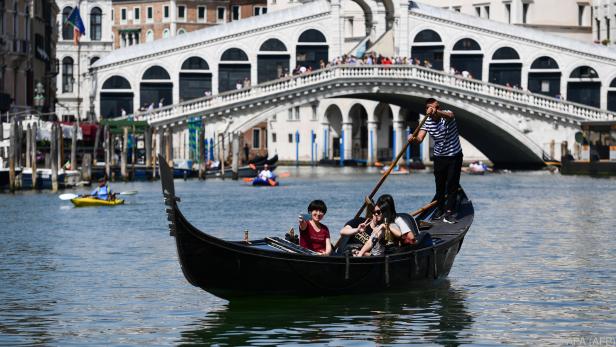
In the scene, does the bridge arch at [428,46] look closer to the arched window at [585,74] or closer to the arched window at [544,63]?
the arched window at [544,63]

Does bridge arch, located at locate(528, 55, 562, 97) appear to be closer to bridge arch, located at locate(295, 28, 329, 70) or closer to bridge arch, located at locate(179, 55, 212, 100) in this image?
bridge arch, located at locate(295, 28, 329, 70)

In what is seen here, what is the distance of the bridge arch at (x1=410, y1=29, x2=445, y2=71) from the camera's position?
57188 millimetres

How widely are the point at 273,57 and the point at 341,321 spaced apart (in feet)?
137

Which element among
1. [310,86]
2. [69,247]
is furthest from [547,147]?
[69,247]

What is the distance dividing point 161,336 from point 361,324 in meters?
1.87

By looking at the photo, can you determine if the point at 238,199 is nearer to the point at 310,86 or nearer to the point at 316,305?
the point at 310,86

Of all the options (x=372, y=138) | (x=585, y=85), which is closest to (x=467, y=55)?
(x=585, y=85)

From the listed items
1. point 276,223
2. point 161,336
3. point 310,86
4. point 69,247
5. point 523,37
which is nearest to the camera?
point 161,336

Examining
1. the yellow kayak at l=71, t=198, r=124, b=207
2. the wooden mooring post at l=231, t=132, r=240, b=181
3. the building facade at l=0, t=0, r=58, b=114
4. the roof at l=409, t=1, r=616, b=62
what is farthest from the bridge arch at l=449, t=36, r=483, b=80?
the yellow kayak at l=71, t=198, r=124, b=207

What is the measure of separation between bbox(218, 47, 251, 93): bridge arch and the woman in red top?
4051 cm

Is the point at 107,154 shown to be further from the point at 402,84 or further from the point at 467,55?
the point at 467,55

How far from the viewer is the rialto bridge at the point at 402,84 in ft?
177

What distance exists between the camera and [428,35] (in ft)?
188

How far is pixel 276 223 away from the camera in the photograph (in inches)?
1113
